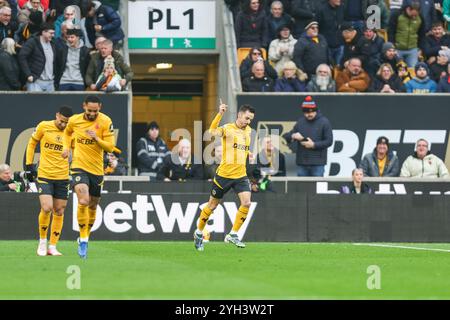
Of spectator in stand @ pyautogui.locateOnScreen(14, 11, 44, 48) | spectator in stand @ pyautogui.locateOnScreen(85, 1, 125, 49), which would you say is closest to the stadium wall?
spectator in stand @ pyautogui.locateOnScreen(85, 1, 125, 49)

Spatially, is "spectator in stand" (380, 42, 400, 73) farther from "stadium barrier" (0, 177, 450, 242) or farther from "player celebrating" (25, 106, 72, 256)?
"player celebrating" (25, 106, 72, 256)

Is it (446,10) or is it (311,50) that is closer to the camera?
(311,50)

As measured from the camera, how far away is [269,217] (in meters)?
24.6

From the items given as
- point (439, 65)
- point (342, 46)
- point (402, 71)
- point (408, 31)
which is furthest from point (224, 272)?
point (408, 31)

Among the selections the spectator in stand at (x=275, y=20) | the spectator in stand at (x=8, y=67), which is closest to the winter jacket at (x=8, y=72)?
the spectator in stand at (x=8, y=67)

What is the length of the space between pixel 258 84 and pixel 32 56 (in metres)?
4.89

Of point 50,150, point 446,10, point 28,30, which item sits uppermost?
point 446,10

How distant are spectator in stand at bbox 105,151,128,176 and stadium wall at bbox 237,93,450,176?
3080 mm

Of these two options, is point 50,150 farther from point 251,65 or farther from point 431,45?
point 431,45

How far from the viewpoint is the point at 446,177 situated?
26703 mm

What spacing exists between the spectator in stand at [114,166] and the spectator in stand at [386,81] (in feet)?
19.1

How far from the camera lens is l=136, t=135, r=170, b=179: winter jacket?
86.2 ft

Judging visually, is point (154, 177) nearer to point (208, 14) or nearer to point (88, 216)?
point (208, 14)

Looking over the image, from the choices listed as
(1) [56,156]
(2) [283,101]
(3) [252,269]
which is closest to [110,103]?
(2) [283,101]
